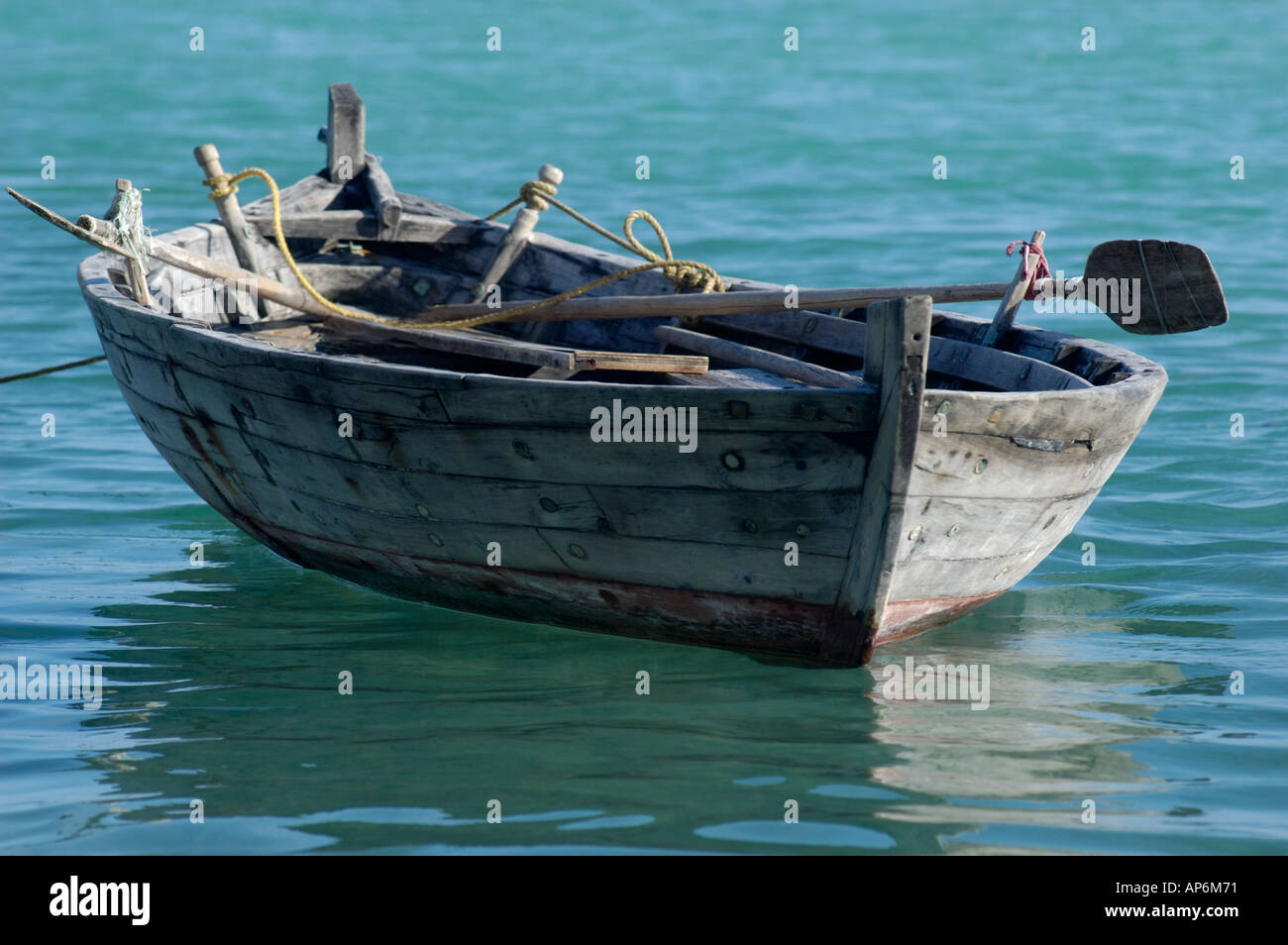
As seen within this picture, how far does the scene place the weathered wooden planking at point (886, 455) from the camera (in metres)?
4.25

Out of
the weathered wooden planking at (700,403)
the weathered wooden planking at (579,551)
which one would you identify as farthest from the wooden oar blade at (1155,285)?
the weathered wooden planking at (579,551)

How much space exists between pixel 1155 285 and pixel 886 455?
1613 millimetres

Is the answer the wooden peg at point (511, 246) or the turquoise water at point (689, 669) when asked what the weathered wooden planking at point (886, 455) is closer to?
the turquoise water at point (689, 669)

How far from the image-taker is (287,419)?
5.31 m

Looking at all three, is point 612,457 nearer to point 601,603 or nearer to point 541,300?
point 601,603

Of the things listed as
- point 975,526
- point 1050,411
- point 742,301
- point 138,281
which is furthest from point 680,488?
point 138,281

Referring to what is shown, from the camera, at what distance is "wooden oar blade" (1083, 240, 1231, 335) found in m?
5.25

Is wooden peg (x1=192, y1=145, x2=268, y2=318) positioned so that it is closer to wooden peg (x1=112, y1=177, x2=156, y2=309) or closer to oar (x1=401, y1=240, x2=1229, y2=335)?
wooden peg (x1=112, y1=177, x2=156, y2=309)

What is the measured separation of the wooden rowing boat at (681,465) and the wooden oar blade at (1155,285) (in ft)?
0.68

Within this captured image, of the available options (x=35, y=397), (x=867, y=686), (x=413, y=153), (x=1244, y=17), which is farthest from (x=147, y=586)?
(x=1244, y=17)

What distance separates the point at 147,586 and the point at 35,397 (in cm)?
376

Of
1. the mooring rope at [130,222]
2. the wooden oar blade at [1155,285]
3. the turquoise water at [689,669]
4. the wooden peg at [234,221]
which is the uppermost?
the wooden peg at [234,221]

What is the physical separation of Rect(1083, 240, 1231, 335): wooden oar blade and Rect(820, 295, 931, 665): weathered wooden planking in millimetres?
1336

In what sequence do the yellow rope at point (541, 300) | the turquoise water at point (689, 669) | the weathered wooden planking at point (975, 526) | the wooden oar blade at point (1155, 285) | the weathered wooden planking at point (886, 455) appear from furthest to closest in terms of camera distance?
1. the yellow rope at point (541, 300)
2. the wooden oar blade at point (1155, 285)
3. the weathered wooden planking at point (975, 526)
4. the weathered wooden planking at point (886, 455)
5. the turquoise water at point (689, 669)
